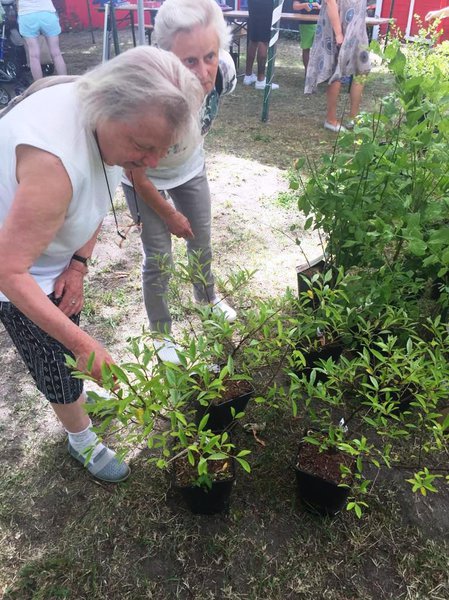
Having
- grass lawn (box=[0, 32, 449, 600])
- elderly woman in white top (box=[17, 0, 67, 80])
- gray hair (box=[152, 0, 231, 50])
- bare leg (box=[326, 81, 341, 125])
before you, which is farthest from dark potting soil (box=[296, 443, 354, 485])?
elderly woman in white top (box=[17, 0, 67, 80])

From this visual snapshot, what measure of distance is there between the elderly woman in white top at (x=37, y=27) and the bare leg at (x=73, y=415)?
6.29 m

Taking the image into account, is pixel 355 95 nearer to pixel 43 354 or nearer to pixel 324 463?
pixel 324 463

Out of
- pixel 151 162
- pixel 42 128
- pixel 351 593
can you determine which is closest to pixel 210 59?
pixel 151 162

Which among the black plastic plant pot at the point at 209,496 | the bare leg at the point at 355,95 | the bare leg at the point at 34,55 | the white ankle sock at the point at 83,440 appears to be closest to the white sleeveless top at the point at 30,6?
the bare leg at the point at 34,55

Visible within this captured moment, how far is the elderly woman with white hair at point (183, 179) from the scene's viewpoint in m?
1.78

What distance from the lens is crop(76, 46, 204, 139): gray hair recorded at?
3.70 feet

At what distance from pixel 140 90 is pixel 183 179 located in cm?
112

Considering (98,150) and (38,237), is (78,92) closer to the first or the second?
(98,150)

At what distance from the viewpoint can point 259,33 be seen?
7113 mm

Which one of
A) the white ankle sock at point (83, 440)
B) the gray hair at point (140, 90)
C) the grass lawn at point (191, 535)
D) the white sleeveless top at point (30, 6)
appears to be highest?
the gray hair at point (140, 90)

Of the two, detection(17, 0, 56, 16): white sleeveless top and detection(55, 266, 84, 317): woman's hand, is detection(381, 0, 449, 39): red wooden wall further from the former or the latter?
detection(55, 266, 84, 317): woman's hand

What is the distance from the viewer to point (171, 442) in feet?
6.86

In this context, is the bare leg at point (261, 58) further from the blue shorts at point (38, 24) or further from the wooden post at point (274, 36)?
the blue shorts at point (38, 24)

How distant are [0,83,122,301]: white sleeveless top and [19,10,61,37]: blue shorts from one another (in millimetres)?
6227
